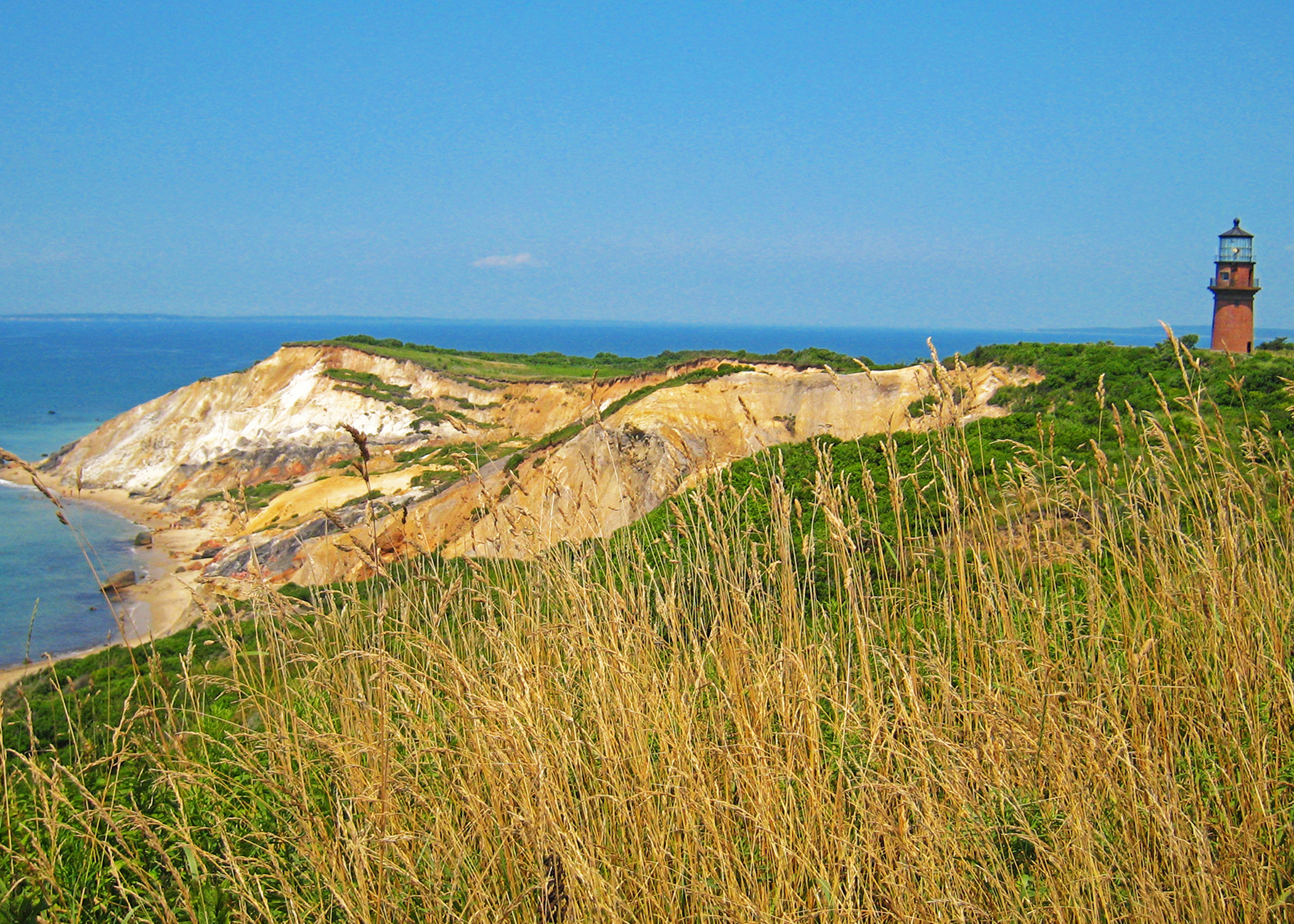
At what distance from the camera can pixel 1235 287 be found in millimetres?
28062

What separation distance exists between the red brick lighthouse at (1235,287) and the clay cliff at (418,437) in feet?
46.3

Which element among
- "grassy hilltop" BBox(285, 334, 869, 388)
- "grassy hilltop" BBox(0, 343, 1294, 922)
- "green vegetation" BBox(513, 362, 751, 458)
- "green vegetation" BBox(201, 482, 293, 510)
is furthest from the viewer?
"green vegetation" BBox(201, 482, 293, 510)

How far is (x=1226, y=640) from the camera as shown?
3178 millimetres

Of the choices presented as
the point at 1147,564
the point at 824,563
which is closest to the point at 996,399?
the point at 824,563

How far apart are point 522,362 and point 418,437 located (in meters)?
13.5

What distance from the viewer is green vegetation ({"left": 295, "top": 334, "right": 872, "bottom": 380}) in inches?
1309

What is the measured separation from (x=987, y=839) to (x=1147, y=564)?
101 inches

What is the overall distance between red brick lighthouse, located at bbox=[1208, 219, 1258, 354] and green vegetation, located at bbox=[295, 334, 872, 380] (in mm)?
13460

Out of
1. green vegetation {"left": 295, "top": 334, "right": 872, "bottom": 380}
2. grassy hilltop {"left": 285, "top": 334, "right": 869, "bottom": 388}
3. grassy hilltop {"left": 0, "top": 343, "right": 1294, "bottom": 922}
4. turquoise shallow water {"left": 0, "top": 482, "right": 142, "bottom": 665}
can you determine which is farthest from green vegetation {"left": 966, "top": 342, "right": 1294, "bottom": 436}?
turquoise shallow water {"left": 0, "top": 482, "right": 142, "bottom": 665}

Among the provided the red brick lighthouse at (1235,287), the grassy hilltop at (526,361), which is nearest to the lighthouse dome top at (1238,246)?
the red brick lighthouse at (1235,287)

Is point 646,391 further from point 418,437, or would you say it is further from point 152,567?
point 152,567

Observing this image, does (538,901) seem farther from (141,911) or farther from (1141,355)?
(1141,355)

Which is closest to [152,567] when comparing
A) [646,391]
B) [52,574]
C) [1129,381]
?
[52,574]

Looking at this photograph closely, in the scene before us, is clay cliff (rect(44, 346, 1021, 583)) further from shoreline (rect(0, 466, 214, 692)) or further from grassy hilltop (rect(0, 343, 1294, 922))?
shoreline (rect(0, 466, 214, 692))
